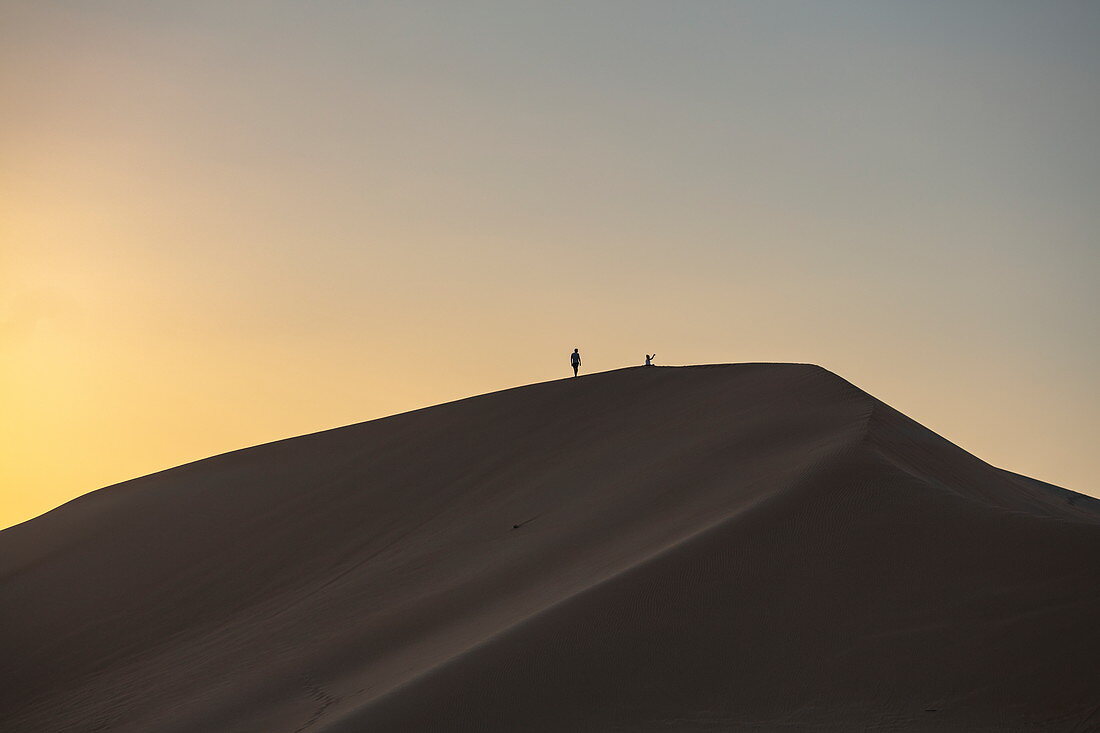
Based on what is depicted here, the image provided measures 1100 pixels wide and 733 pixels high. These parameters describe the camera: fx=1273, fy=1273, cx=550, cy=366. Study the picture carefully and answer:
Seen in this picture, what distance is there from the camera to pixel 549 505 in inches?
812

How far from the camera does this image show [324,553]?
22.8 meters

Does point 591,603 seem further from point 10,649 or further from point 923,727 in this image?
point 10,649

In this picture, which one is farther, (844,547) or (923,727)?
(844,547)

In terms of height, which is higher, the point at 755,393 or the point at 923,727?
the point at 755,393

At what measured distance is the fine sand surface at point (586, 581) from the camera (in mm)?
12062

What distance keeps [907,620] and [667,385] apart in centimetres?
1399

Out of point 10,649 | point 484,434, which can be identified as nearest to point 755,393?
point 484,434

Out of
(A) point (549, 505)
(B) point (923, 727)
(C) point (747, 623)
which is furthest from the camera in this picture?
(A) point (549, 505)

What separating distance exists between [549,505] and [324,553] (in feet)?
15.4

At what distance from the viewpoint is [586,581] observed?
1494 cm

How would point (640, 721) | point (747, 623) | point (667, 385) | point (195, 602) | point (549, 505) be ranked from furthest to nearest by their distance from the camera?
point (667, 385)
point (195, 602)
point (549, 505)
point (747, 623)
point (640, 721)

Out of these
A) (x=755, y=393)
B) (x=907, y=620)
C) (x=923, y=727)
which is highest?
(x=755, y=393)

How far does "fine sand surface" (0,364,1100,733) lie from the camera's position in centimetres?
1206

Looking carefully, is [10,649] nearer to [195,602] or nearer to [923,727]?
[195,602]
